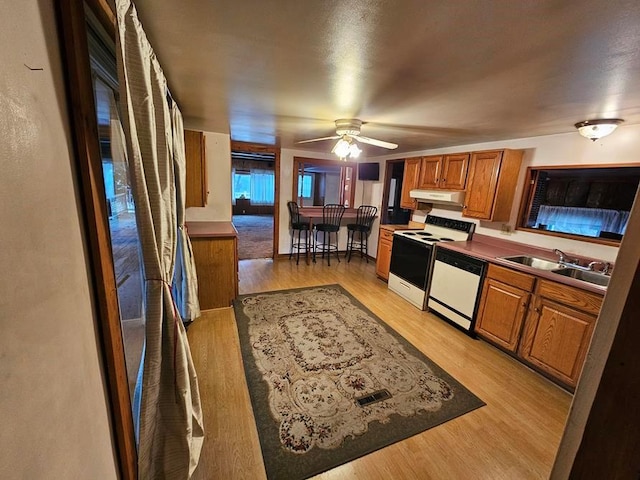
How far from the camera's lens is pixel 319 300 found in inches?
135

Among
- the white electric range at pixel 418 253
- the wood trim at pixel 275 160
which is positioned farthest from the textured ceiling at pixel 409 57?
the wood trim at pixel 275 160

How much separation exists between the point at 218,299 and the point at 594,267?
3662 mm

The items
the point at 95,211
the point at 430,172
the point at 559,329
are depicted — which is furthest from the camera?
the point at 430,172

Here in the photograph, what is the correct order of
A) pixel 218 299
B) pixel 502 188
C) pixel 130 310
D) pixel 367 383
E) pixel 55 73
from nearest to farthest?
pixel 55 73 → pixel 130 310 → pixel 367 383 → pixel 502 188 → pixel 218 299

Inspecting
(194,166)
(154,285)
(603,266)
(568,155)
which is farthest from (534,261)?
(194,166)

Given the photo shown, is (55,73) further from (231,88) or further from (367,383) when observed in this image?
(367,383)

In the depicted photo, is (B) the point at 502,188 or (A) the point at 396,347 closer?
(A) the point at 396,347

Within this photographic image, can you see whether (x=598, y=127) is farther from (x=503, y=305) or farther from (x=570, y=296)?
(x=503, y=305)

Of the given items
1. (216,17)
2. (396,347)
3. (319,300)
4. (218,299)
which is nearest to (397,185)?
(319,300)

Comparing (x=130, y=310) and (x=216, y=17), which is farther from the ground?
(x=216, y=17)

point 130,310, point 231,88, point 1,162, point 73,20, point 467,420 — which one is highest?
point 231,88

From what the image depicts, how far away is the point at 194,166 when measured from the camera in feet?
10.3

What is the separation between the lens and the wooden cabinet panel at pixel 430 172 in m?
3.61

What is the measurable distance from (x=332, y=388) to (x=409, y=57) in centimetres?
215
